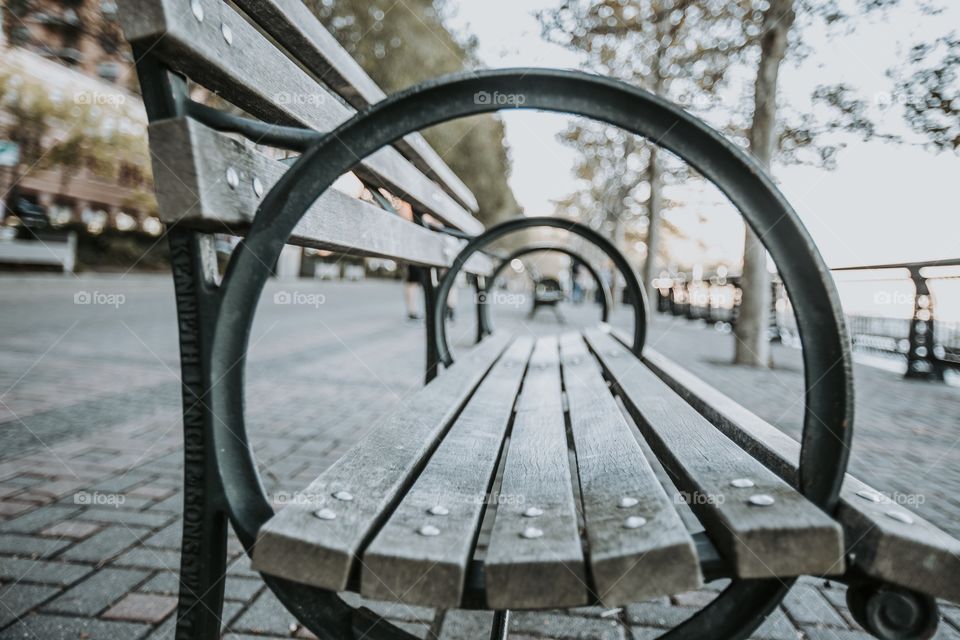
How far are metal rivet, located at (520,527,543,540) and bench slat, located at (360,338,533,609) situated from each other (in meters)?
0.07

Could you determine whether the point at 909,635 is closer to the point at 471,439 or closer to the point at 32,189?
the point at 471,439

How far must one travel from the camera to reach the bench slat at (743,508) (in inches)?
28.0

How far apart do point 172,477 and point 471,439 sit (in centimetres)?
166

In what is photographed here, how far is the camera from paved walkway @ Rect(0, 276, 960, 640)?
1.44 meters

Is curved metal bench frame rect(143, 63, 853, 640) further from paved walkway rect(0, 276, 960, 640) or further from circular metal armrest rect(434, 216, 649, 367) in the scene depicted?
circular metal armrest rect(434, 216, 649, 367)

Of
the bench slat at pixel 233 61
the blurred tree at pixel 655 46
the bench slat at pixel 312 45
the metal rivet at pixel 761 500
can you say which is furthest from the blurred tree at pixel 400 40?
the metal rivet at pixel 761 500

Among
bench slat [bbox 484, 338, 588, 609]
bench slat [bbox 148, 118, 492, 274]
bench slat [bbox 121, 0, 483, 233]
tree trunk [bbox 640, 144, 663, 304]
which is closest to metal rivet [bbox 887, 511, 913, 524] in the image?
bench slat [bbox 484, 338, 588, 609]

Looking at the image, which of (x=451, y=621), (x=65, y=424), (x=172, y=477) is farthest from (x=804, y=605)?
(x=65, y=424)

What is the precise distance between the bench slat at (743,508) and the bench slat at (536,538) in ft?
0.58

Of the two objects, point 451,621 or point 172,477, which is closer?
point 451,621

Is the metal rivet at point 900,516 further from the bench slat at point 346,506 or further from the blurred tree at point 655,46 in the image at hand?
the blurred tree at point 655,46

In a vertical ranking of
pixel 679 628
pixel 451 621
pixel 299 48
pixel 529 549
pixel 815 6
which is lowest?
pixel 451 621

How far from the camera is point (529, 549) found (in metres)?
0.71

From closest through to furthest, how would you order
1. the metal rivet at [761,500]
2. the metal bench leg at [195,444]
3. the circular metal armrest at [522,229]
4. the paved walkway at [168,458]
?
the metal rivet at [761,500], the metal bench leg at [195,444], the paved walkway at [168,458], the circular metal armrest at [522,229]
